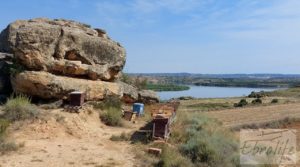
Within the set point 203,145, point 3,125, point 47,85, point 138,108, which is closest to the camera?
point 203,145

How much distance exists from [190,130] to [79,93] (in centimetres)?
436

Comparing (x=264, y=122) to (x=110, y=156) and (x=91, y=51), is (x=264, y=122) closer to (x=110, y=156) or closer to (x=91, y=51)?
(x=91, y=51)

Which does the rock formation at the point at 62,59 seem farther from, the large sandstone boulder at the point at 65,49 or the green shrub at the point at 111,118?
the green shrub at the point at 111,118

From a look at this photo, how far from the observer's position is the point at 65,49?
53.6 feet

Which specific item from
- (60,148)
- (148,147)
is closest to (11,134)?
(60,148)

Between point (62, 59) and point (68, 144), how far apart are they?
511 cm

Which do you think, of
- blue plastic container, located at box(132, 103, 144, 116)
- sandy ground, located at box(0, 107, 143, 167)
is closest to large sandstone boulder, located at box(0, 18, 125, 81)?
blue plastic container, located at box(132, 103, 144, 116)

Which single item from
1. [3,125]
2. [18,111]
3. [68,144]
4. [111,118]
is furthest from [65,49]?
[68,144]

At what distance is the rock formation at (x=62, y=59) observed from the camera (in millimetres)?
15234

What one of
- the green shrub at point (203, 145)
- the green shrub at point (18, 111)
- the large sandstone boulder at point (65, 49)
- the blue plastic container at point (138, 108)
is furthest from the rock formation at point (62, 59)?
the green shrub at point (203, 145)

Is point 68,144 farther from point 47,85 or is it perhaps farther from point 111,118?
point 47,85

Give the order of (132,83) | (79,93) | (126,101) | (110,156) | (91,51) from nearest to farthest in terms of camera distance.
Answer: (110,156) → (79,93) → (91,51) → (126,101) → (132,83)

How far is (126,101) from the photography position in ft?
64.4

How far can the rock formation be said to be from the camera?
15.2m
